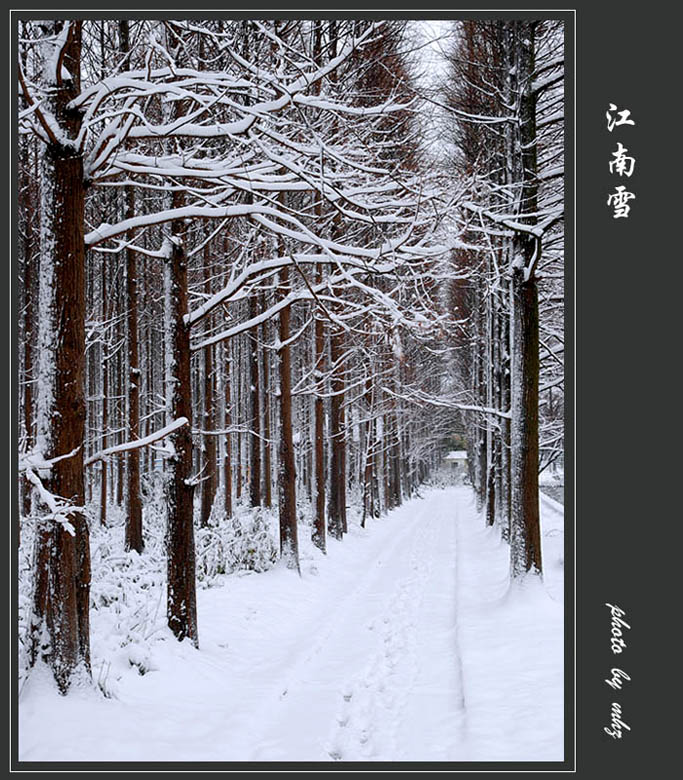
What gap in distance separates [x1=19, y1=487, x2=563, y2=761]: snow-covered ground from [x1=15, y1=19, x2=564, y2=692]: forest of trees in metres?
0.57

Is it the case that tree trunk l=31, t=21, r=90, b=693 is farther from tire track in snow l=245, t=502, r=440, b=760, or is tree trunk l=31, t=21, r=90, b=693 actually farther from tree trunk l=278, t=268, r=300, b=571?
tree trunk l=278, t=268, r=300, b=571

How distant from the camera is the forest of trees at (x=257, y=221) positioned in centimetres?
517

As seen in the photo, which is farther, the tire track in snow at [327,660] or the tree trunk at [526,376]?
the tree trunk at [526,376]

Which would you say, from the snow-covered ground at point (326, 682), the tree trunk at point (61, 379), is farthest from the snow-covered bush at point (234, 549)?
the tree trunk at point (61, 379)

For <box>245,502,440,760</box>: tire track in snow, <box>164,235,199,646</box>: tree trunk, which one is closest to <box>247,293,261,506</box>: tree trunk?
<box>245,502,440,760</box>: tire track in snow

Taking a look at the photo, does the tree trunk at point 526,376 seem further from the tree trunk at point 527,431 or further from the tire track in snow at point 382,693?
the tire track in snow at point 382,693

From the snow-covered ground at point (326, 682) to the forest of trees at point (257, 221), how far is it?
567 mm

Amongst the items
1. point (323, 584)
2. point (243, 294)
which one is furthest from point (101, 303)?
point (243, 294)

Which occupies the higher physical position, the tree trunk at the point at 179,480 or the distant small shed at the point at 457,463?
the tree trunk at the point at 179,480

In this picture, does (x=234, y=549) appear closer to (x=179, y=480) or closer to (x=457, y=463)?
(x=179, y=480)

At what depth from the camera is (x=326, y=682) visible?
279 inches

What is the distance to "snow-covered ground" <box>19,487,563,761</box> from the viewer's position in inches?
206
